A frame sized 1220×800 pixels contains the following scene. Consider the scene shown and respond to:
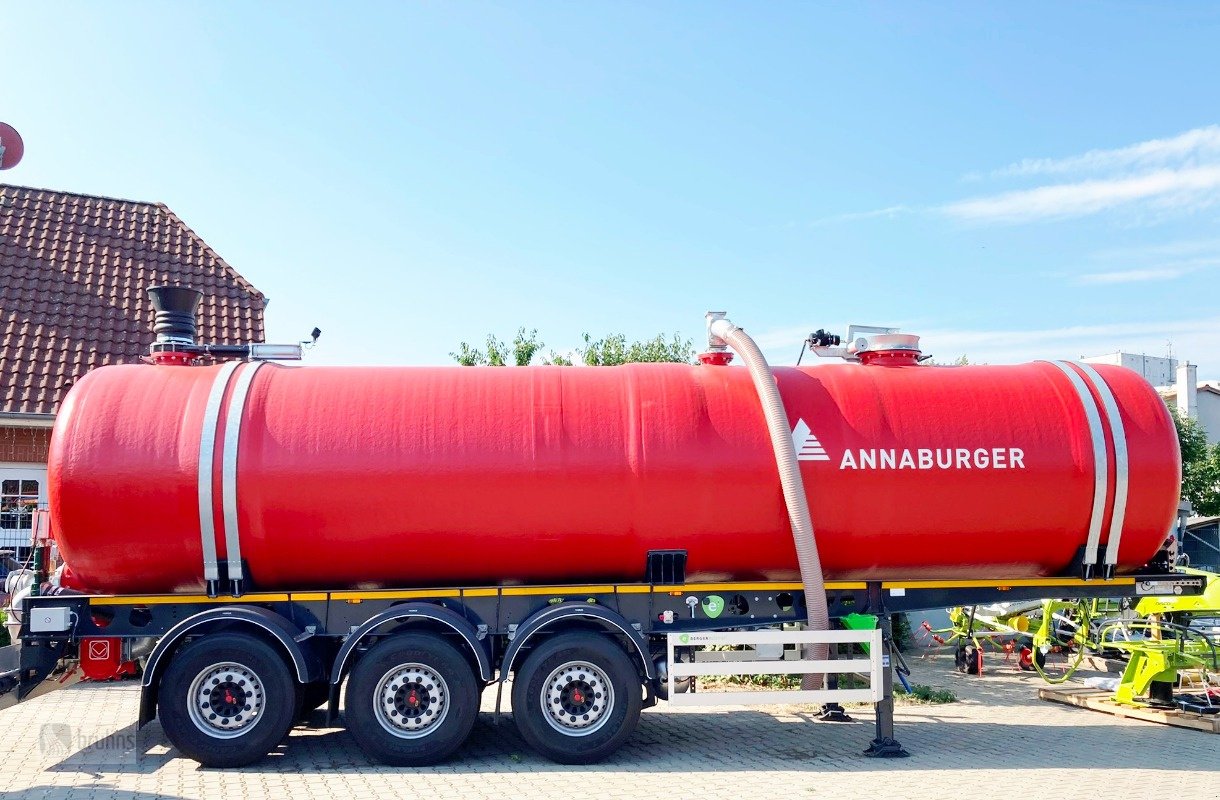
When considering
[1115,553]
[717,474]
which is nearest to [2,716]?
[717,474]

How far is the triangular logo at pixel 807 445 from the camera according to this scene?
8.87 meters

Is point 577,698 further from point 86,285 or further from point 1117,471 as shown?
point 86,285

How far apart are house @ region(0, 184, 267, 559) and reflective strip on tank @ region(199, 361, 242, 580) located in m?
6.90

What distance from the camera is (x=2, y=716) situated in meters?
11.1

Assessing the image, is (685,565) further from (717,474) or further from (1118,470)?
(1118,470)

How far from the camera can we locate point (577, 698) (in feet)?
28.3

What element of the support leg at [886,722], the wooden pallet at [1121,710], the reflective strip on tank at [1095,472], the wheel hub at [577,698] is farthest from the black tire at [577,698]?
the wooden pallet at [1121,710]

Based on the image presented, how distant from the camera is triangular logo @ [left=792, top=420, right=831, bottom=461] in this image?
8.87m

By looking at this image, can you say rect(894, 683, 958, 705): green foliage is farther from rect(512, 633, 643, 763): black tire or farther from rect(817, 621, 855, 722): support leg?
rect(512, 633, 643, 763): black tire

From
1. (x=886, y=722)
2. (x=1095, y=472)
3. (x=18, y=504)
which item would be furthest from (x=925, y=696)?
(x=18, y=504)

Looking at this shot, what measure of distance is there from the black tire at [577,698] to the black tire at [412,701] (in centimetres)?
46

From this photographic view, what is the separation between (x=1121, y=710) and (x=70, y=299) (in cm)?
1495

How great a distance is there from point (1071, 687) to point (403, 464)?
832 cm

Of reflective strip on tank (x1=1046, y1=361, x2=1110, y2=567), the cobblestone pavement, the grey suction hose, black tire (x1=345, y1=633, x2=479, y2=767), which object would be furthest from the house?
reflective strip on tank (x1=1046, y1=361, x2=1110, y2=567)
